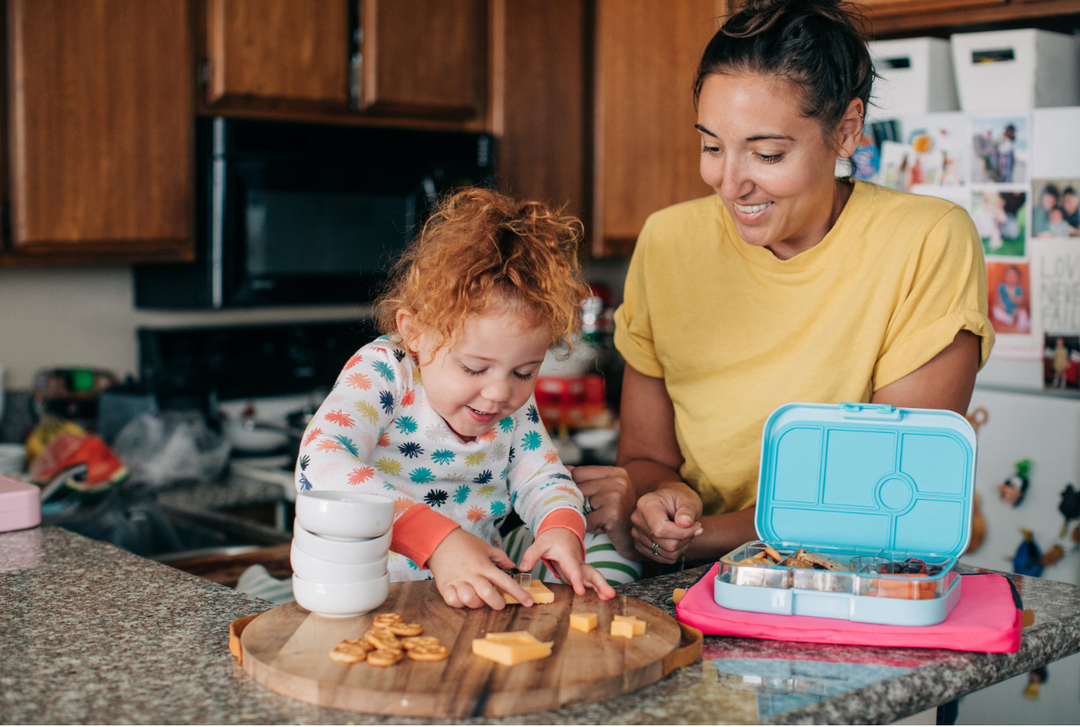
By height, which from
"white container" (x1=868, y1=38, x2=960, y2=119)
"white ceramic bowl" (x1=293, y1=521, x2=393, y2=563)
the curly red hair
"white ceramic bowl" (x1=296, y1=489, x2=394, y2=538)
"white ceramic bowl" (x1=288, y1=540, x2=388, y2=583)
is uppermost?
"white container" (x1=868, y1=38, x2=960, y2=119)

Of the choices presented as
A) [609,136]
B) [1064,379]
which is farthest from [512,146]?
[1064,379]

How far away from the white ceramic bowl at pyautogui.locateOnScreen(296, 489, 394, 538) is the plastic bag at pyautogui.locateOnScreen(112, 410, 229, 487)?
5.23 feet

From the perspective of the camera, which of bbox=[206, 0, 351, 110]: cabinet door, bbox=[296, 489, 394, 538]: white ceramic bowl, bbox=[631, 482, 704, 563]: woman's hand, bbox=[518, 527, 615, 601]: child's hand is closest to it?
bbox=[296, 489, 394, 538]: white ceramic bowl

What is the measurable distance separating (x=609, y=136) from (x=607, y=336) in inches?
25.8

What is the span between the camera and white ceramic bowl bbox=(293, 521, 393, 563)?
939 mm

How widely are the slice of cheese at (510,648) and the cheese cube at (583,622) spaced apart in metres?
0.05

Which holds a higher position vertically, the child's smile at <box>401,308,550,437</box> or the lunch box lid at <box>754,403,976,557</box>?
the child's smile at <box>401,308,550,437</box>

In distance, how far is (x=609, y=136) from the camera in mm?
3186

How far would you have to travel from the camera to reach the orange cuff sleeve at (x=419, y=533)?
1069 mm

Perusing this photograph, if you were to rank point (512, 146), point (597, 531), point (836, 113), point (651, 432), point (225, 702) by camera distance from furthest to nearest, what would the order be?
point (512, 146), point (651, 432), point (597, 531), point (836, 113), point (225, 702)

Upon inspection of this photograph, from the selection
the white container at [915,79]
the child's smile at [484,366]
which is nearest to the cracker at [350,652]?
the child's smile at [484,366]

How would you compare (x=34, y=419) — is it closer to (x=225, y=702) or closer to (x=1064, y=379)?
(x=225, y=702)

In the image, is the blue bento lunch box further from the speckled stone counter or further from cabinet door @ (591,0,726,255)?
cabinet door @ (591,0,726,255)

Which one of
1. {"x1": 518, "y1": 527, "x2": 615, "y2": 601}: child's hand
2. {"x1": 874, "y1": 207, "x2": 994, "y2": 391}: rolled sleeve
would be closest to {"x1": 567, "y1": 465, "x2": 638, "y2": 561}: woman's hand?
{"x1": 518, "y1": 527, "x2": 615, "y2": 601}: child's hand
